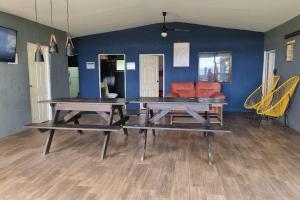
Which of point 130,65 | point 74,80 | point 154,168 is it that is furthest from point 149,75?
point 154,168

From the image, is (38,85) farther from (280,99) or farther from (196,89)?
(280,99)

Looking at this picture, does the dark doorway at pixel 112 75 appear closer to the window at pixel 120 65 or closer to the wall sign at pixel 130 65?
the window at pixel 120 65

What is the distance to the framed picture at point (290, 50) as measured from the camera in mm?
5309

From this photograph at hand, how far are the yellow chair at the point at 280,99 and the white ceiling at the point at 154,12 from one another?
1417 millimetres

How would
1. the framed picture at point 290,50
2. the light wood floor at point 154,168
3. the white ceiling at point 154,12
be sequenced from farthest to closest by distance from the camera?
the framed picture at point 290,50 → the white ceiling at point 154,12 → the light wood floor at point 154,168

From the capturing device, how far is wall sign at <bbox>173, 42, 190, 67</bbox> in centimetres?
778

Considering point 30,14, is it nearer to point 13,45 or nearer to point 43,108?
point 13,45

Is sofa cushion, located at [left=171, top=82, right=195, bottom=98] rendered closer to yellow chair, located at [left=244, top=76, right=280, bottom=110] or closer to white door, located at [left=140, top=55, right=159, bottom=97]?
white door, located at [left=140, top=55, right=159, bottom=97]

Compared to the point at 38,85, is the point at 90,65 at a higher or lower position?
higher

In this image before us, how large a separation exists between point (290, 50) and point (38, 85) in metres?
5.80

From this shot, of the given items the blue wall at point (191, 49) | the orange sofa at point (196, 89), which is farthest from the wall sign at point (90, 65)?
the orange sofa at point (196, 89)

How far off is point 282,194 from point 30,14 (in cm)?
514

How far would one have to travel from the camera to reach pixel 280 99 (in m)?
5.75

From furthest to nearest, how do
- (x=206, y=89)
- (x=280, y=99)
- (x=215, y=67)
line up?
(x=215, y=67)
(x=206, y=89)
(x=280, y=99)
